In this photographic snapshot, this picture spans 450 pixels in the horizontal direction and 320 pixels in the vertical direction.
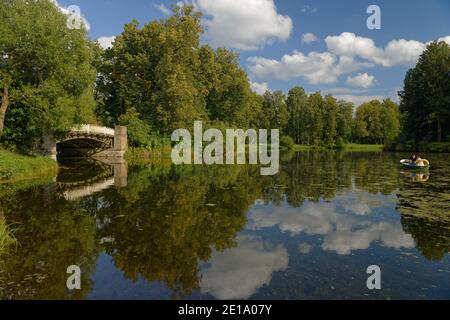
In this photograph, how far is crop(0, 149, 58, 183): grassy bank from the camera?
22.9 m

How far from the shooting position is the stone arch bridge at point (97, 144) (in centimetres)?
3922

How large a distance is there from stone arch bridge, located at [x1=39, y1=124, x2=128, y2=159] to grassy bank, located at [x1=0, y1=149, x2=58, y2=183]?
8383 mm

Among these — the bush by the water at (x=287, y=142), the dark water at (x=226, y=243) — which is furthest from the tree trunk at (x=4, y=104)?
the bush by the water at (x=287, y=142)

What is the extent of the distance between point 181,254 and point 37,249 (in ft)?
12.7

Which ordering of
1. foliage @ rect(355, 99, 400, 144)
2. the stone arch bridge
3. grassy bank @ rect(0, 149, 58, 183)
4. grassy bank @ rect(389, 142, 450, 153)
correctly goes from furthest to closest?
1. foliage @ rect(355, 99, 400, 144)
2. grassy bank @ rect(389, 142, 450, 153)
3. the stone arch bridge
4. grassy bank @ rect(0, 149, 58, 183)

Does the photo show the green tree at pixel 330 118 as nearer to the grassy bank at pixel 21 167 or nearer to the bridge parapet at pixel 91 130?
the bridge parapet at pixel 91 130

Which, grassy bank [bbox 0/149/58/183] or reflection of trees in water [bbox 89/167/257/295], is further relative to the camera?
grassy bank [bbox 0/149/58/183]

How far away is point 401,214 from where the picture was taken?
47.4 ft

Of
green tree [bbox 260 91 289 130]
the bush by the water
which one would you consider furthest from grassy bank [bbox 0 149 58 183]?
green tree [bbox 260 91 289 130]

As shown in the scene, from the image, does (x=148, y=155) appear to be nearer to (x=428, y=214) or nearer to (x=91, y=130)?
(x=91, y=130)

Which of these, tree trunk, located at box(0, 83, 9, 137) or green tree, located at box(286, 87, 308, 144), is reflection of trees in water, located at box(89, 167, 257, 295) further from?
green tree, located at box(286, 87, 308, 144)

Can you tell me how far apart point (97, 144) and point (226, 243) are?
38.0m

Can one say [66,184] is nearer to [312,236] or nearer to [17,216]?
[17,216]

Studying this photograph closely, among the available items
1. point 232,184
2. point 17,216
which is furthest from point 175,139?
point 17,216
